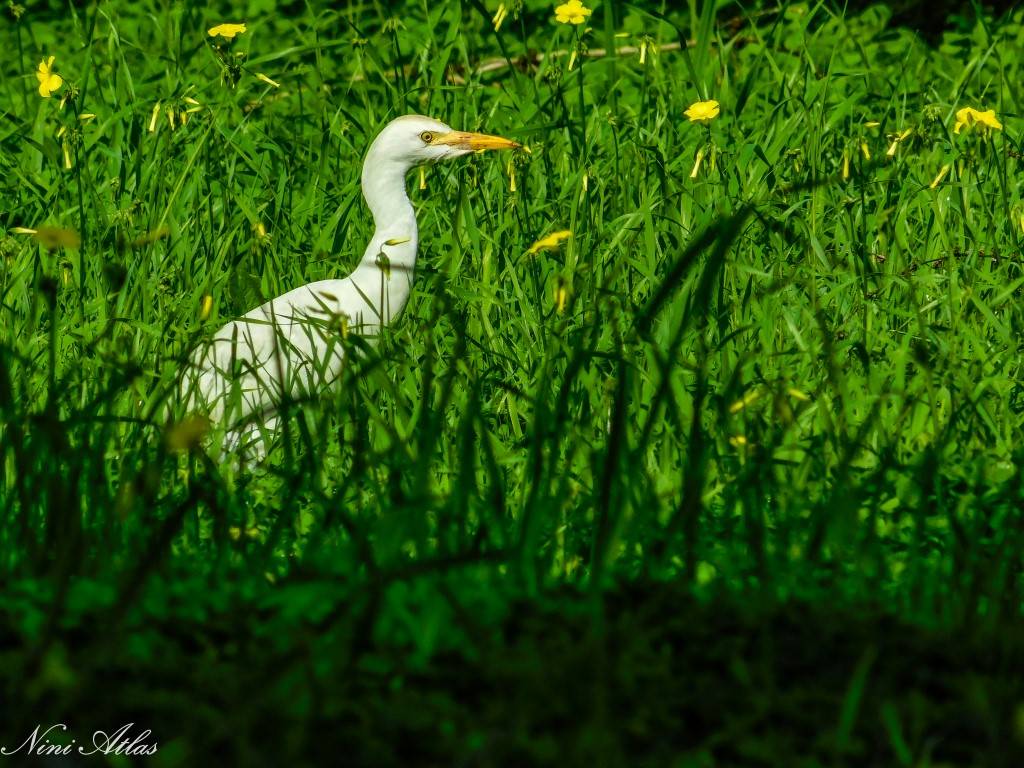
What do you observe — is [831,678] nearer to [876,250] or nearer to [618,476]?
[618,476]

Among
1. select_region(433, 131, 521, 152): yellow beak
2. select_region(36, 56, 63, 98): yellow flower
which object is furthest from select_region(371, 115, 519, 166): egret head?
select_region(36, 56, 63, 98): yellow flower

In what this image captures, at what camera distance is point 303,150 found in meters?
5.93

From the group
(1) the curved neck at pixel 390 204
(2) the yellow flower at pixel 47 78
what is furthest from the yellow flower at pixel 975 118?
(2) the yellow flower at pixel 47 78

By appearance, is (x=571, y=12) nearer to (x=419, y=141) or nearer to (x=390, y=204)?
(x=419, y=141)

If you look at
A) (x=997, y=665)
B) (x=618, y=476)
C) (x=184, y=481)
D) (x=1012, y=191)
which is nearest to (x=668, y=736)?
(x=997, y=665)

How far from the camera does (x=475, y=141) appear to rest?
4910 millimetres

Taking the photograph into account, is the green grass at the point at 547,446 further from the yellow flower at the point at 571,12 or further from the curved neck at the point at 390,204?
the yellow flower at the point at 571,12

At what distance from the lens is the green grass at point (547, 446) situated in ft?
6.91

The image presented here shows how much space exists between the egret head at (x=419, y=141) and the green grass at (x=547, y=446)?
25 centimetres

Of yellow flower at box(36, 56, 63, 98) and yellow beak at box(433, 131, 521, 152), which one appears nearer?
yellow beak at box(433, 131, 521, 152)

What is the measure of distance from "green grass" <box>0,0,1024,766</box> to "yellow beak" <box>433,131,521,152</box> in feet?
0.60

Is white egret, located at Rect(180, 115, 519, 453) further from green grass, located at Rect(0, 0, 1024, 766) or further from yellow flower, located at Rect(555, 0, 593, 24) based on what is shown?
yellow flower, located at Rect(555, 0, 593, 24)

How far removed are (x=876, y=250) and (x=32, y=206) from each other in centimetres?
286

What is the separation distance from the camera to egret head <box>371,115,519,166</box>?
4805 millimetres
